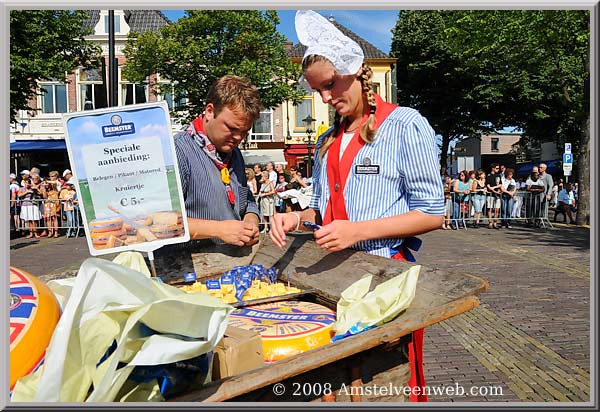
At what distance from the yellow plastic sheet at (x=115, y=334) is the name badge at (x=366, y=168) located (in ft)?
3.46

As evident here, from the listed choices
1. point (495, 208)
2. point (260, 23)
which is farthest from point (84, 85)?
point (495, 208)

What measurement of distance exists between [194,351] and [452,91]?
32.3 meters

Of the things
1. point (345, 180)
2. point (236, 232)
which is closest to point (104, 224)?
point (236, 232)

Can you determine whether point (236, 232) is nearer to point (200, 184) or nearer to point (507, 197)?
point (200, 184)

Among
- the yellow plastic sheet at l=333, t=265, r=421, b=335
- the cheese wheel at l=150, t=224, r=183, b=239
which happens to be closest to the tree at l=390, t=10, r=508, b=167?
the cheese wheel at l=150, t=224, r=183, b=239

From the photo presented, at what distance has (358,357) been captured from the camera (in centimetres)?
160

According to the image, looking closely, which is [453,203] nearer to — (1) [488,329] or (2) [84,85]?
(1) [488,329]

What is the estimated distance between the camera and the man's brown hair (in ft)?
8.94

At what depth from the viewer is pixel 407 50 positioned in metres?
32.6

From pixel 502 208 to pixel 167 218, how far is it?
1473 centimetres

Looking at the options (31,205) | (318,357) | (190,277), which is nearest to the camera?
(318,357)

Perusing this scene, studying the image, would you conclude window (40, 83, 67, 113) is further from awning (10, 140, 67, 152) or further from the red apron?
the red apron

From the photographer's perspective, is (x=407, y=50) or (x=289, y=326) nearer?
(x=289, y=326)

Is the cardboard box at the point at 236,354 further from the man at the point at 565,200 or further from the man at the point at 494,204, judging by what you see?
the man at the point at 565,200
